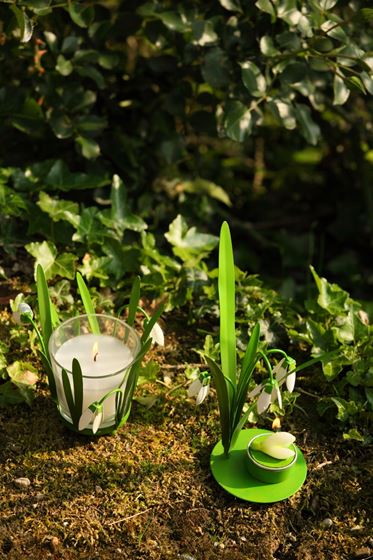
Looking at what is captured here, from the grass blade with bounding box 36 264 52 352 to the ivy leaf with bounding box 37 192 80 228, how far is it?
53cm

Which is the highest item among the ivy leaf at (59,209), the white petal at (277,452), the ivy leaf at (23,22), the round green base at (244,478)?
the ivy leaf at (23,22)

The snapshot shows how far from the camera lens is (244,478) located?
5.49 feet

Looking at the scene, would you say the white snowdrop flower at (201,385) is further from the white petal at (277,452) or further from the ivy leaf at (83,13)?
the ivy leaf at (83,13)

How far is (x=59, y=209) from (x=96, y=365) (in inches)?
28.2

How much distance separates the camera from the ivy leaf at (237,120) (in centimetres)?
219

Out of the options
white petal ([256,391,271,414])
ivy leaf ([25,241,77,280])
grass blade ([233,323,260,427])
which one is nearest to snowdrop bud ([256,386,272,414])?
white petal ([256,391,271,414])

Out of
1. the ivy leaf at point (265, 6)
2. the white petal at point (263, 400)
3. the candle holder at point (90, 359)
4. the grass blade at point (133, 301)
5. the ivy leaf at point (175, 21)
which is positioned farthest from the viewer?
the ivy leaf at point (175, 21)

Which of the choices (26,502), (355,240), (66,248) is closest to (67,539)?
(26,502)

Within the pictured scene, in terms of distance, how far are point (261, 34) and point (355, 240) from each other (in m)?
1.31

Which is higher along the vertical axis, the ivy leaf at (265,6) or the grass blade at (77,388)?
the ivy leaf at (265,6)

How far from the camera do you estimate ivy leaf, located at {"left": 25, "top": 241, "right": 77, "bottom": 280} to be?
2.08m

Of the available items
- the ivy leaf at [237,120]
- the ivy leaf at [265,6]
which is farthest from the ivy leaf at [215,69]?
the ivy leaf at [265,6]

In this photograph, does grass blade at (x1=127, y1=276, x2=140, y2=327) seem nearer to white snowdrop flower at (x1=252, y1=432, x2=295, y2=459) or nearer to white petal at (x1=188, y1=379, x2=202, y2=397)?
white petal at (x1=188, y1=379, x2=202, y2=397)

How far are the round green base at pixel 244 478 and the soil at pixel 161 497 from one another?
0.10 feet
